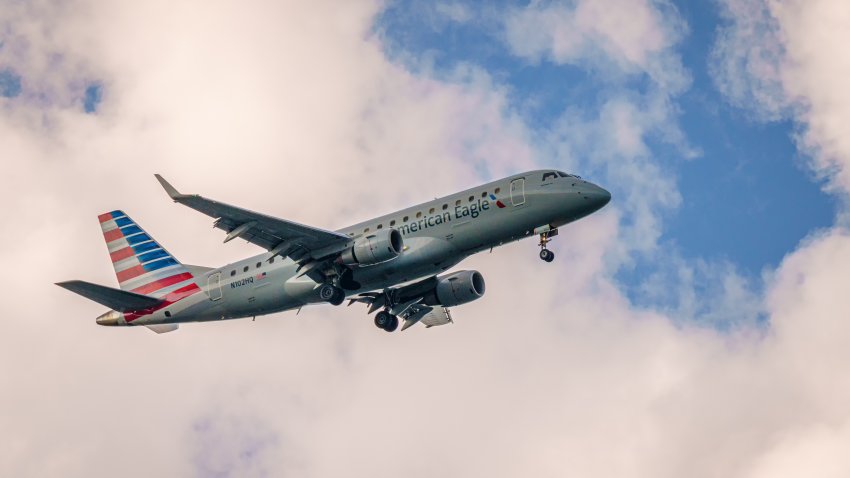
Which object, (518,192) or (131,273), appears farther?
(131,273)

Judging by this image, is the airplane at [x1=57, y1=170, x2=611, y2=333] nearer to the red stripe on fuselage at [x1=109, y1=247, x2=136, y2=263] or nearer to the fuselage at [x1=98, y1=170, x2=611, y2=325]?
the fuselage at [x1=98, y1=170, x2=611, y2=325]

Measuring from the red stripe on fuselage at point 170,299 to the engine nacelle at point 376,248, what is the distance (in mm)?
10155

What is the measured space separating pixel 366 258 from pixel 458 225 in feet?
14.3

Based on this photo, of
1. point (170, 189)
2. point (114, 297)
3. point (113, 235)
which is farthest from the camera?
point (113, 235)

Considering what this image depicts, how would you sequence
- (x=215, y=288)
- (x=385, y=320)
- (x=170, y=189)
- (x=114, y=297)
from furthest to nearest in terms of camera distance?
(x=385, y=320), (x=215, y=288), (x=114, y=297), (x=170, y=189)

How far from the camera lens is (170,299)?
60906mm

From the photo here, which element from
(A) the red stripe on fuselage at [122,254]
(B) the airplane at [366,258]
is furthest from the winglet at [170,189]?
(A) the red stripe on fuselage at [122,254]

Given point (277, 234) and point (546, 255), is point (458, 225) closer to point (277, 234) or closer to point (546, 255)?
point (546, 255)

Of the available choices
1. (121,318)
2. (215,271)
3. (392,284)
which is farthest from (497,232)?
(121,318)

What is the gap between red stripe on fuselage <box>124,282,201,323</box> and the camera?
6069cm

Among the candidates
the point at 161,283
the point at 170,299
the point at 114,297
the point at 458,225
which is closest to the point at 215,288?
the point at 170,299

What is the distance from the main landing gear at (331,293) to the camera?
55938 millimetres

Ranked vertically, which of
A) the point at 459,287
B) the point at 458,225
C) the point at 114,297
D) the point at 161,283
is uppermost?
the point at 161,283

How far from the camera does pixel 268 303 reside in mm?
58312
